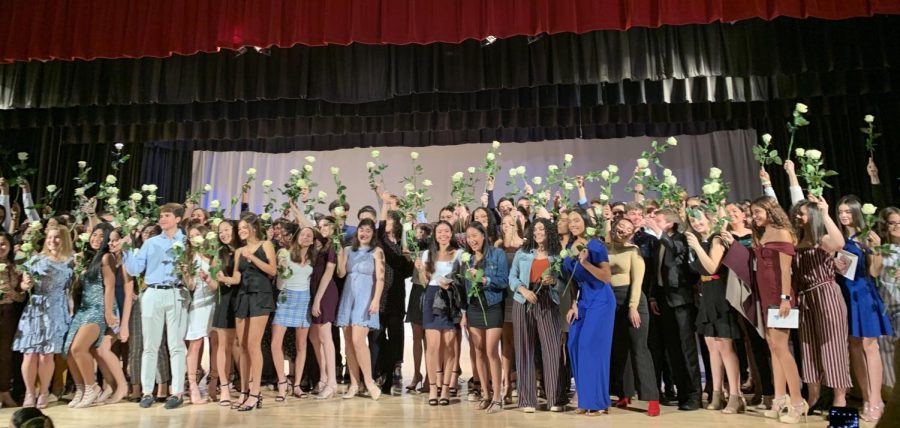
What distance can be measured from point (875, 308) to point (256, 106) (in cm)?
682

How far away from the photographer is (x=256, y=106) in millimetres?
8039

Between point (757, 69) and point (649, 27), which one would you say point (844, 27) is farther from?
point (649, 27)

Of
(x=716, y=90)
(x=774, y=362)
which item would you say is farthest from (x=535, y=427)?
(x=716, y=90)

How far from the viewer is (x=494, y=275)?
505 centimetres

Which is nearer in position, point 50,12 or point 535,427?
point 535,427

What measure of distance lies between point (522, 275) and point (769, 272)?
1740 millimetres

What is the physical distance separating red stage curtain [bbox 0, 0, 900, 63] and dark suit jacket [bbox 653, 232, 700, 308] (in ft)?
7.81

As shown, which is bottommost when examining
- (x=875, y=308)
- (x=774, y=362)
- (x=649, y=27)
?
(x=774, y=362)

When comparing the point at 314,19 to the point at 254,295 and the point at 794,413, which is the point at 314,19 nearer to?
the point at 254,295

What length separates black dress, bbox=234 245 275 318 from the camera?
512 centimetres

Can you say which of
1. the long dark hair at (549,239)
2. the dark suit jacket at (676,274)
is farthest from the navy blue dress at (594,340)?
the dark suit jacket at (676,274)

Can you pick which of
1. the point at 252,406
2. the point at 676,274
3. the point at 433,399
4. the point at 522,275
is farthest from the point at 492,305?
the point at 252,406

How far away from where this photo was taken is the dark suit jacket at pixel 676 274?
4.93m

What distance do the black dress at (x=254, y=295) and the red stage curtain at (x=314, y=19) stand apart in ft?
8.95
